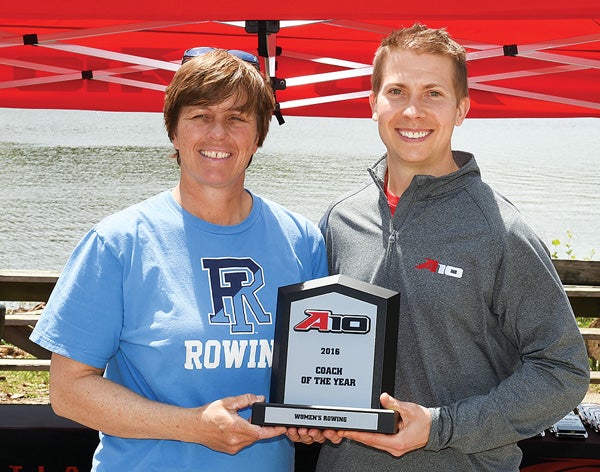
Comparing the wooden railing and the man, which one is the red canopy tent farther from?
the wooden railing

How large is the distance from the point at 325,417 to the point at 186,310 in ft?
1.17

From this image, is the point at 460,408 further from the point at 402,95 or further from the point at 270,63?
the point at 270,63

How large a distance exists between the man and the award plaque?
8 cm

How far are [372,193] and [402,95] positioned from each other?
253 millimetres

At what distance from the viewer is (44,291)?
458cm

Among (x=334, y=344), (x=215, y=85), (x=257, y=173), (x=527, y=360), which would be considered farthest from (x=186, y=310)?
(x=257, y=173)

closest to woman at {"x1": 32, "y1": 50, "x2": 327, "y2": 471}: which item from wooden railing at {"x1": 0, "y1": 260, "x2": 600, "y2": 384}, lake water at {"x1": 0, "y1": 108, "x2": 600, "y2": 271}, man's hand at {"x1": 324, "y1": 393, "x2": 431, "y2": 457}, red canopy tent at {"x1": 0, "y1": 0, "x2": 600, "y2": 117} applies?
man's hand at {"x1": 324, "y1": 393, "x2": 431, "y2": 457}

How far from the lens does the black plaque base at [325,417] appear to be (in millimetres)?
1616

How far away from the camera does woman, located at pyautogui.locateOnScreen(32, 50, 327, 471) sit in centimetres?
165

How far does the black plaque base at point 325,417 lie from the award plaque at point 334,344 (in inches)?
0.7

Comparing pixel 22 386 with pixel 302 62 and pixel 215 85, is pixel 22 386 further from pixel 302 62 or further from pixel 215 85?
pixel 215 85

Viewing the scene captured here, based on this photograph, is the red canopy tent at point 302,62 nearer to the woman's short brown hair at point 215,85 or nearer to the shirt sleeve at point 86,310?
the woman's short brown hair at point 215,85

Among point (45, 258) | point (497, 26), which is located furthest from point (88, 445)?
point (45, 258)

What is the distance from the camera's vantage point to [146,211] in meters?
1.78
